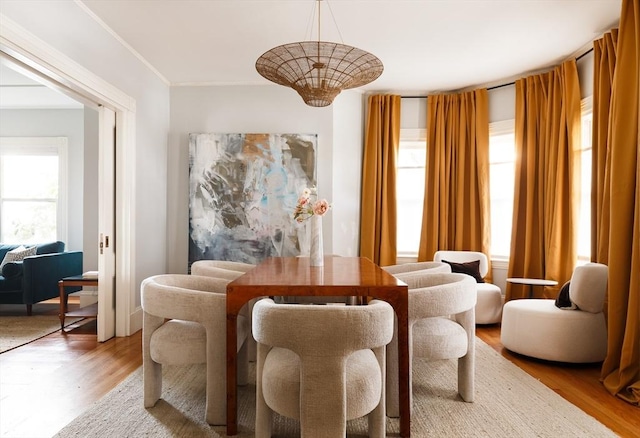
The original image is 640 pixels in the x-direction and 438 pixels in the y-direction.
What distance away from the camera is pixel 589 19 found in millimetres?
3287

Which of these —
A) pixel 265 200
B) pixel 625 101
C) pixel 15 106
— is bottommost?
pixel 265 200

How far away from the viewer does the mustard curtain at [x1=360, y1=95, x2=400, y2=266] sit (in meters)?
4.97

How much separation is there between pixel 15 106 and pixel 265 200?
14.3 ft

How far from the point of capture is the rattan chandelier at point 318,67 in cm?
246

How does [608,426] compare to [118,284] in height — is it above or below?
below

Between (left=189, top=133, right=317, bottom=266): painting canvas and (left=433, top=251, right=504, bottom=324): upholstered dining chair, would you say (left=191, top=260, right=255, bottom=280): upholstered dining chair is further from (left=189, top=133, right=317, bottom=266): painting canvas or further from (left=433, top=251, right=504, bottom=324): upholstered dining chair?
(left=433, top=251, right=504, bottom=324): upholstered dining chair

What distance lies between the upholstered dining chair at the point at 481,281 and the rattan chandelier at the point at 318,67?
243cm

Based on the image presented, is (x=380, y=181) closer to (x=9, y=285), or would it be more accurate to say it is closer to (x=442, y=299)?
(x=442, y=299)

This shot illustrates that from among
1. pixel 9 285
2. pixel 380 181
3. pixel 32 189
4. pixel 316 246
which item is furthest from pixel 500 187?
pixel 32 189

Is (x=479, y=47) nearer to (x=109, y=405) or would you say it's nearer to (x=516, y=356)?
(x=516, y=356)

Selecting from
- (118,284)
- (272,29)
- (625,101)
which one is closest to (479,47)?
(625,101)

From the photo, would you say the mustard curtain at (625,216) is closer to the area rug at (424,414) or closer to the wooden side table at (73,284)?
the area rug at (424,414)

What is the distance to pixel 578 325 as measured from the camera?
3.04m

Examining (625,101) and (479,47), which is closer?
(625,101)
